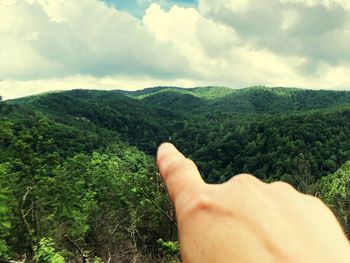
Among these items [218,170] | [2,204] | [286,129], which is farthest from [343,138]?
[2,204]

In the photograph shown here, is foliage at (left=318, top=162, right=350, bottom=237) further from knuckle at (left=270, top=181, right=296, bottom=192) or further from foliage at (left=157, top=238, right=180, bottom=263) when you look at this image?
knuckle at (left=270, top=181, right=296, bottom=192)

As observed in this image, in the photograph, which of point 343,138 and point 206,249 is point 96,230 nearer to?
point 206,249

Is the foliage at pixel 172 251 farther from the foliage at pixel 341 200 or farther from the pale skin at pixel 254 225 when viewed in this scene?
the pale skin at pixel 254 225

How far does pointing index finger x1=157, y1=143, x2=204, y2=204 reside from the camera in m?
0.91

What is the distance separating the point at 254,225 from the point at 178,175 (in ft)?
0.74

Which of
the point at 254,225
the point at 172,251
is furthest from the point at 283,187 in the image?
the point at 172,251

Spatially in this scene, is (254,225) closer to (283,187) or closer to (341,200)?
(283,187)

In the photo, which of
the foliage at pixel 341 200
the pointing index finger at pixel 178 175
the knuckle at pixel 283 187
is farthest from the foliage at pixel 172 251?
the knuckle at pixel 283 187

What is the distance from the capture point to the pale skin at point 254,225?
2.36 feet

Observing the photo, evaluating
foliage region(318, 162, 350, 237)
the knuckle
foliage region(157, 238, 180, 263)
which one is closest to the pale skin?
the knuckle

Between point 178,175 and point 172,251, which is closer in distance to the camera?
point 178,175

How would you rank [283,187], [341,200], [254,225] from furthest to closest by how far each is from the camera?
1. [341,200]
2. [283,187]
3. [254,225]

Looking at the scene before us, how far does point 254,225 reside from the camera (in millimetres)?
762

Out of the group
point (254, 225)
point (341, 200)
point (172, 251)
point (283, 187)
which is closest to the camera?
point (254, 225)
